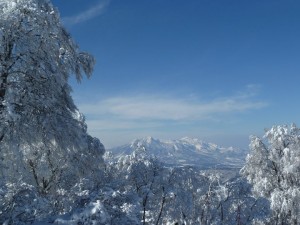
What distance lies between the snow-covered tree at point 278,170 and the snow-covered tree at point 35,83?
2494cm

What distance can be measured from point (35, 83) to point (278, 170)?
30263 mm

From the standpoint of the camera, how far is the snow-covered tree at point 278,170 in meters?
33.2

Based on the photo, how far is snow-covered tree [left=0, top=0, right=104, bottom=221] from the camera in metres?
11.1

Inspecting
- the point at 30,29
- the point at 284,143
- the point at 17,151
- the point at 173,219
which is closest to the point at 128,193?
the point at 17,151

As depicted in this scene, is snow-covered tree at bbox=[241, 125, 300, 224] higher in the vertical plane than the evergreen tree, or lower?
lower

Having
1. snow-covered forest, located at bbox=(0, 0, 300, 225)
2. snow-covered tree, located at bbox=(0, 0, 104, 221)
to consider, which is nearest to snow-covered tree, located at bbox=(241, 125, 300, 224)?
snow-covered forest, located at bbox=(0, 0, 300, 225)

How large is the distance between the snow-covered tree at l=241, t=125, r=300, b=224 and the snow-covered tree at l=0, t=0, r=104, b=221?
24.9 m

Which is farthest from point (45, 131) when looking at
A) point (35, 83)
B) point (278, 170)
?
point (278, 170)

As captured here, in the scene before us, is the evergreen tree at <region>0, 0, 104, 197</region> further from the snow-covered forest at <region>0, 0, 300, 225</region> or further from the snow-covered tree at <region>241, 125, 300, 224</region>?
the snow-covered tree at <region>241, 125, 300, 224</region>

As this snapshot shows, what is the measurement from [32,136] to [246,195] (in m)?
22.3

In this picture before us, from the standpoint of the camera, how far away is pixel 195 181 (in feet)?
96.3

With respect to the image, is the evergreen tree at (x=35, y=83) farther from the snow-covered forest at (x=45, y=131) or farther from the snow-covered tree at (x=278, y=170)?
the snow-covered tree at (x=278, y=170)

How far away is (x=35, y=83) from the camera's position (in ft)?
39.2

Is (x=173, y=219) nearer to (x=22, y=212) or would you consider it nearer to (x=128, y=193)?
(x=128, y=193)
